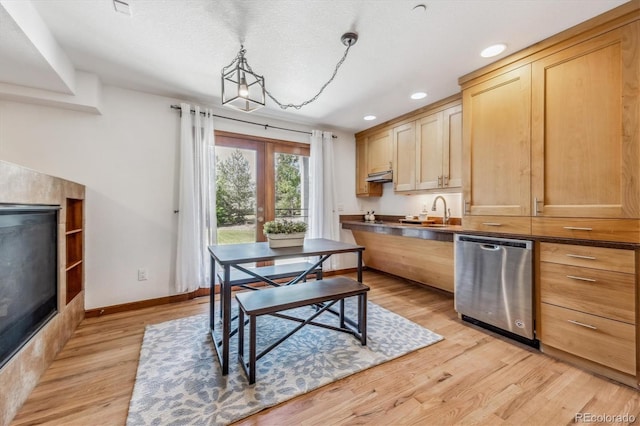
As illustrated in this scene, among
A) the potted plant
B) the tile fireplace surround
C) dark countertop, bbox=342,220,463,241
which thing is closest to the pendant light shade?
the potted plant

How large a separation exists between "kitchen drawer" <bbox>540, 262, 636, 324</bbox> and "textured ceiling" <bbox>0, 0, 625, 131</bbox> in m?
1.71

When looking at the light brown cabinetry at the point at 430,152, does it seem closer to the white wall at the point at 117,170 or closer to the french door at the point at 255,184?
the french door at the point at 255,184

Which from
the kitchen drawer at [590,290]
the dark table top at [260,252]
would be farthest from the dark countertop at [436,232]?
the dark table top at [260,252]

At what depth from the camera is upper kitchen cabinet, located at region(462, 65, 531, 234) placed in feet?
6.89

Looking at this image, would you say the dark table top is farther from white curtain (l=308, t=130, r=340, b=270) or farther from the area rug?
white curtain (l=308, t=130, r=340, b=270)

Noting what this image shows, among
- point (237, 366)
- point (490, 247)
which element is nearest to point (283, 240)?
point (237, 366)

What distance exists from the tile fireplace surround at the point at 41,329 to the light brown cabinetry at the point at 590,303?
10.9ft

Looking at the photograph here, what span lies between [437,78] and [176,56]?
243cm

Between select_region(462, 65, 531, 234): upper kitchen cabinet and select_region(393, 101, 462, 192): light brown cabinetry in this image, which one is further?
select_region(393, 101, 462, 192): light brown cabinetry

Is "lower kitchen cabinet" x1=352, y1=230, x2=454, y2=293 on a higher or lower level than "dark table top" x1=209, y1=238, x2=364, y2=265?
lower

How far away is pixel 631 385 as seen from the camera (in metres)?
1.59

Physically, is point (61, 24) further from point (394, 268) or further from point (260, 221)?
point (394, 268)

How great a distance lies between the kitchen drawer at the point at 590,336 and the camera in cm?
159

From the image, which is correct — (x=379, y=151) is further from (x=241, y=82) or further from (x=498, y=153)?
A: (x=241, y=82)
